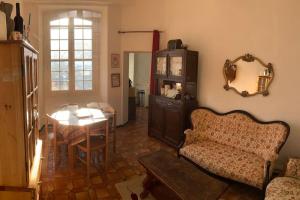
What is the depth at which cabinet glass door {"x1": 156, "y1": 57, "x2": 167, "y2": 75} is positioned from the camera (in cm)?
507

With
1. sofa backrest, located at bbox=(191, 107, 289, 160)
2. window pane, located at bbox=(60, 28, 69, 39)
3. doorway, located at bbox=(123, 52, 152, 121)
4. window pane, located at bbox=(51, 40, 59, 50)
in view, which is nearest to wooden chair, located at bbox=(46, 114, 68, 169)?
sofa backrest, located at bbox=(191, 107, 289, 160)

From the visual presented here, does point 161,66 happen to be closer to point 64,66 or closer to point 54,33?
point 64,66

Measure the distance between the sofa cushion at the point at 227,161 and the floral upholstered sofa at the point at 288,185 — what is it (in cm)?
26

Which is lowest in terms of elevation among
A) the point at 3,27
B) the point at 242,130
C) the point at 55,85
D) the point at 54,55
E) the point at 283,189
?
the point at 283,189

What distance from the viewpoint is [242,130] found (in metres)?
3.77

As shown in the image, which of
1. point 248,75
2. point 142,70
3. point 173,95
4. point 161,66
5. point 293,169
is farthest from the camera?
point 142,70

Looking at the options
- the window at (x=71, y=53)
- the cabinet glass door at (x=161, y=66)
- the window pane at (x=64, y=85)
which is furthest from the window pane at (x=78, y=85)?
the cabinet glass door at (x=161, y=66)

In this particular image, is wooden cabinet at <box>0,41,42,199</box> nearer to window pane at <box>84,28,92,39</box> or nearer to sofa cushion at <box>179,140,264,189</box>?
sofa cushion at <box>179,140,264,189</box>

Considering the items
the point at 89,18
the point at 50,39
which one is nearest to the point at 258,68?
the point at 89,18

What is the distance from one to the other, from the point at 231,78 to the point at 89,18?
3.94 metres

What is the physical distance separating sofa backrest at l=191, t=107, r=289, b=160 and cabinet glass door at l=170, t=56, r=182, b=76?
36.1 inches

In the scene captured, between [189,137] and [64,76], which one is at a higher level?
[64,76]

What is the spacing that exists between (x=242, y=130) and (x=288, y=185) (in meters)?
1.26

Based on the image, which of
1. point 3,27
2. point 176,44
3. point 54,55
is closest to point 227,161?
point 176,44
